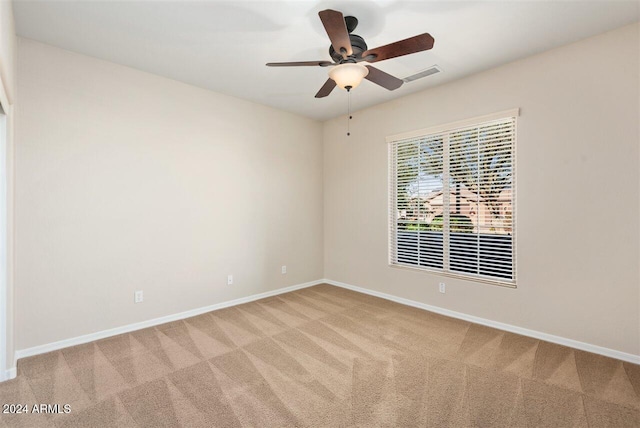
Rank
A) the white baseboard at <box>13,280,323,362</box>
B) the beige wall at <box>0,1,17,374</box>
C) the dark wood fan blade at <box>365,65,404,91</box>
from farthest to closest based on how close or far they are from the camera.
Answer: the white baseboard at <box>13,280,323,362</box> < the dark wood fan blade at <box>365,65,404,91</box> < the beige wall at <box>0,1,17,374</box>

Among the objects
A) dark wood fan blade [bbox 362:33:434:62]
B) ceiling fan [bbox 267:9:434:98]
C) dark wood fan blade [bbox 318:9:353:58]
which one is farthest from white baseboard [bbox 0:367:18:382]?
dark wood fan blade [bbox 362:33:434:62]

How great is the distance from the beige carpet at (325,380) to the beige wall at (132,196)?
506 mm

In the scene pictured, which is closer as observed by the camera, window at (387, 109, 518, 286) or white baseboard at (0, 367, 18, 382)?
white baseboard at (0, 367, 18, 382)

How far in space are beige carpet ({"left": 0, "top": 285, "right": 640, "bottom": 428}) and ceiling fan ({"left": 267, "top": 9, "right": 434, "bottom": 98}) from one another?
240 cm

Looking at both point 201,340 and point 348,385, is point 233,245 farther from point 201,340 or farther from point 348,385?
point 348,385

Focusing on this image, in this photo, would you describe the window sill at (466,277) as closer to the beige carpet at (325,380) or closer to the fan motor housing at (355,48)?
the beige carpet at (325,380)

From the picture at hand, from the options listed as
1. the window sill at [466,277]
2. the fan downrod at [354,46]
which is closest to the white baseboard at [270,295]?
the window sill at [466,277]

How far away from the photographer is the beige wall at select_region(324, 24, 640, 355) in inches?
106

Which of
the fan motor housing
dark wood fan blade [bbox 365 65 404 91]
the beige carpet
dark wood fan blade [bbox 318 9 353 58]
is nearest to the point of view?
dark wood fan blade [bbox 318 9 353 58]

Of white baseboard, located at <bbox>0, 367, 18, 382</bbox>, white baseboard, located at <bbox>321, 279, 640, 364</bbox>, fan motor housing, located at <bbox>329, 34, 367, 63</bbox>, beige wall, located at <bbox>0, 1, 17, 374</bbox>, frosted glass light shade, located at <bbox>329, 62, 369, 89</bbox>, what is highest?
fan motor housing, located at <bbox>329, 34, 367, 63</bbox>

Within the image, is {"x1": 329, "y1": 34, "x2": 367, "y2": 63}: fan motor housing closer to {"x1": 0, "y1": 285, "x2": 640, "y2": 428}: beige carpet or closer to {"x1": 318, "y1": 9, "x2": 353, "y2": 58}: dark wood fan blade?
{"x1": 318, "y1": 9, "x2": 353, "y2": 58}: dark wood fan blade

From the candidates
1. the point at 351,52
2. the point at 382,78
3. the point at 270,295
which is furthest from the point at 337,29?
the point at 270,295

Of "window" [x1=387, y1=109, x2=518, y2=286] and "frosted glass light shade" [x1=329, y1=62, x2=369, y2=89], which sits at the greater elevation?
"frosted glass light shade" [x1=329, y1=62, x2=369, y2=89]

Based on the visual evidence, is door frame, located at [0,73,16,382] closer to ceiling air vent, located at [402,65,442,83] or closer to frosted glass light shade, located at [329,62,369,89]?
frosted glass light shade, located at [329,62,369,89]
